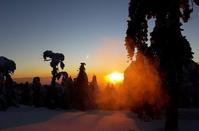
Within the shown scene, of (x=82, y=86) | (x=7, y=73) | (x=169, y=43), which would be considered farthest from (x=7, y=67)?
(x=169, y=43)

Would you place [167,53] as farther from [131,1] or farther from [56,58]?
[56,58]

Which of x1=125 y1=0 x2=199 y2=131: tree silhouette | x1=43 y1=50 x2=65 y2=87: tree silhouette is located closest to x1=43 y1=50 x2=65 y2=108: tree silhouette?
x1=43 y1=50 x2=65 y2=87: tree silhouette

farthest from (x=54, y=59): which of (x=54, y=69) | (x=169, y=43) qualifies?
(x=169, y=43)

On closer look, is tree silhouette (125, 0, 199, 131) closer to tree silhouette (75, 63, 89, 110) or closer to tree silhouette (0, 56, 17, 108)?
tree silhouette (0, 56, 17, 108)

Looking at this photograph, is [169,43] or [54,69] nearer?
[169,43]

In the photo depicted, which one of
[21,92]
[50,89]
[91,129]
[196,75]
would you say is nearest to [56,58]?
[50,89]

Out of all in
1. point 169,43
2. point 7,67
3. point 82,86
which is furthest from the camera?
point 82,86

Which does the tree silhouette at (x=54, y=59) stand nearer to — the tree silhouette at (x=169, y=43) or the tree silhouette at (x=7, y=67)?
the tree silhouette at (x=7, y=67)

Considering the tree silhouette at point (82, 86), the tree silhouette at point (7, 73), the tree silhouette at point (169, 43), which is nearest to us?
the tree silhouette at point (169, 43)

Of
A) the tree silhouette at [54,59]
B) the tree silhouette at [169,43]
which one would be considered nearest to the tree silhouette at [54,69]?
the tree silhouette at [54,59]

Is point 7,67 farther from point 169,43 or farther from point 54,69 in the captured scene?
point 169,43

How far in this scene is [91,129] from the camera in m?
30.0

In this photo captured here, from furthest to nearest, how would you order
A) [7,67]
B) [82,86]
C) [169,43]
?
[82,86] < [7,67] < [169,43]

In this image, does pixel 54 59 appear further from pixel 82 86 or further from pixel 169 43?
pixel 169 43
